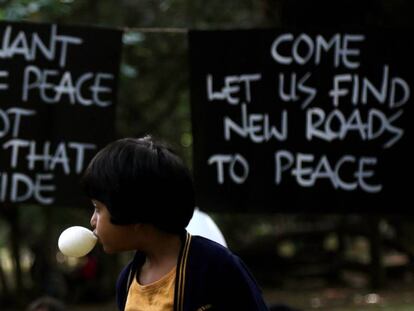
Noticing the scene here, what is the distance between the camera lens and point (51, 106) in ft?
14.9

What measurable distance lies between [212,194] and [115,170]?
2339 millimetres

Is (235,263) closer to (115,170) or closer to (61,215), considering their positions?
(115,170)

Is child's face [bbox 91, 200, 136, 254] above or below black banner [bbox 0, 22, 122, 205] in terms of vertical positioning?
below

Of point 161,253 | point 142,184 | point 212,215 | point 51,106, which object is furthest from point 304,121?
point 212,215

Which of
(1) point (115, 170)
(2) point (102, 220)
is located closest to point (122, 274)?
(2) point (102, 220)

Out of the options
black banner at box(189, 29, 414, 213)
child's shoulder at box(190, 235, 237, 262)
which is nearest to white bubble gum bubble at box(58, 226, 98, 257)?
child's shoulder at box(190, 235, 237, 262)

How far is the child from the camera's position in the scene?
2043mm

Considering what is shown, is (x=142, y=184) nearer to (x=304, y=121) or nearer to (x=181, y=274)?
(x=181, y=274)

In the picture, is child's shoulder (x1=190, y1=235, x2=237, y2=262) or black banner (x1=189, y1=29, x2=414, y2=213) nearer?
child's shoulder (x1=190, y1=235, x2=237, y2=262)

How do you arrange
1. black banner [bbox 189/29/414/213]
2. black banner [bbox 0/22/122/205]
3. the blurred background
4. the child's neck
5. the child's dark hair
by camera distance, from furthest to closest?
the blurred background → black banner [bbox 0/22/122/205] → black banner [bbox 189/29/414/213] → the child's neck → the child's dark hair

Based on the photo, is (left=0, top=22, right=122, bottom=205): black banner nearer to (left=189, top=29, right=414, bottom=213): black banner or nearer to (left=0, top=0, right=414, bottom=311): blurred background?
(left=189, top=29, right=414, bottom=213): black banner

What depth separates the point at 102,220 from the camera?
2.13 meters

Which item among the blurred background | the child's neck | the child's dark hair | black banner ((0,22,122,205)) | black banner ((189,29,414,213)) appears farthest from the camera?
the blurred background

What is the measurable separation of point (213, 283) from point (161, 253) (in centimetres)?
17
